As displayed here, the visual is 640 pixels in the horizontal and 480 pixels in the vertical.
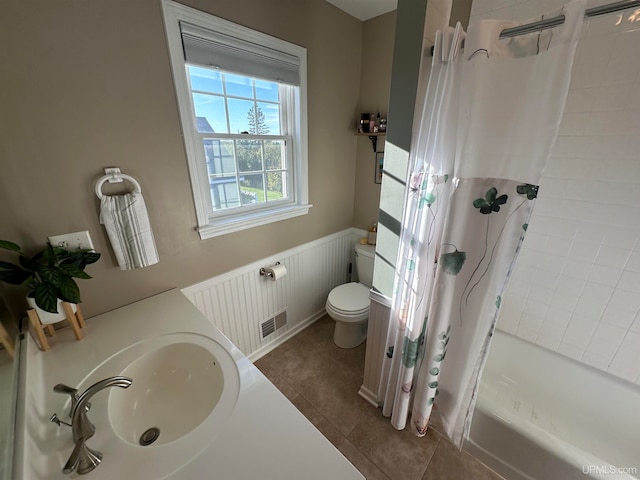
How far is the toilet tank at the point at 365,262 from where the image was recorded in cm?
217

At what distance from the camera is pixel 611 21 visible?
1140mm

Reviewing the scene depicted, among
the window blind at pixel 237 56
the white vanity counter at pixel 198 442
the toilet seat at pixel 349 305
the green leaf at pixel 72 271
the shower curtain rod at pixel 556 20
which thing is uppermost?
the window blind at pixel 237 56

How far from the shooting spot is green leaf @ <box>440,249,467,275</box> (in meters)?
1.08

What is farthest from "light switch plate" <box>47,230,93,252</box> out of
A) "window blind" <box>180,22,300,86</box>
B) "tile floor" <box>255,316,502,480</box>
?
"tile floor" <box>255,316,502,480</box>

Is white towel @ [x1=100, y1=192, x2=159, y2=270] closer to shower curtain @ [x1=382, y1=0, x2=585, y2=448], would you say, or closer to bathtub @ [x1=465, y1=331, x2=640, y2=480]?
shower curtain @ [x1=382, y1=0, x2=585, y2=448]

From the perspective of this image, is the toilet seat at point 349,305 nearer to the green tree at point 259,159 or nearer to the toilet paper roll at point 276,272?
the toilet paper roll at point 276,272

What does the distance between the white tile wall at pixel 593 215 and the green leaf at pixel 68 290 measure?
222cm

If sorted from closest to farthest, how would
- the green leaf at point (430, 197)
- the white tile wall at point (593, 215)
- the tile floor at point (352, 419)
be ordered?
the green leaf at point (430, 197)
the white tile wall at point (593, 215)
the tile floor at point (352, 419)

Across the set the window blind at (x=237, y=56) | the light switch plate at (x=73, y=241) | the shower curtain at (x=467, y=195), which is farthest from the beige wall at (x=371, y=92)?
the light switch plate at (x=73, y=241)

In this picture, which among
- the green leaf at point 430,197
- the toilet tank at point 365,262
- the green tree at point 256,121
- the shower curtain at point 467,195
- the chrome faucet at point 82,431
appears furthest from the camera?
the toilet tank at point 365,262

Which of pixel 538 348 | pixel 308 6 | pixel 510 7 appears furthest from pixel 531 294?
pixel 308 6

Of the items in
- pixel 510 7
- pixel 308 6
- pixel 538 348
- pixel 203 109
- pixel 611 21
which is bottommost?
pixel 538 348

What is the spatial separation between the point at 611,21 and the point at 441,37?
0.94m

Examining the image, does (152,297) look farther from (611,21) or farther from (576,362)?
(611,21)
